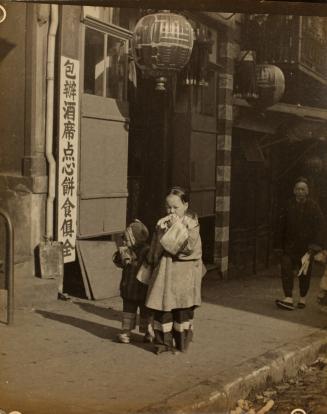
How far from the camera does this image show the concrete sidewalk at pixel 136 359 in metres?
4.91

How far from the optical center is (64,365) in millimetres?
5531

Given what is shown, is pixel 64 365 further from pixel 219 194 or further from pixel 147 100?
pixel 219 194

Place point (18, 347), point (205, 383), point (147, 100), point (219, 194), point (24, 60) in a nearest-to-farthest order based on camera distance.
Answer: point (205, 383)
point (18, 347)
point (24, 60)
point (147, 100)
point (219, 194)

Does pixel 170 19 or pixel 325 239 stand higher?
pixel 170 19

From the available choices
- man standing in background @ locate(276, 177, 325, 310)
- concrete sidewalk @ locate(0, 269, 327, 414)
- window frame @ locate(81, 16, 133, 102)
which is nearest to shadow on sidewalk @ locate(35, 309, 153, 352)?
concrete sidewalk @ locate(0, 269, 327, 414)

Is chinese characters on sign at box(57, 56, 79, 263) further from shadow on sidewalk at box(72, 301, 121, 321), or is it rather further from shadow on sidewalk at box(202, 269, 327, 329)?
shadow on sidewalk at box(202, 269, 327, 329)

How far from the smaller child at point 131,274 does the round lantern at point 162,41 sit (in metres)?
2.39

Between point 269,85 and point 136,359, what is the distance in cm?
616

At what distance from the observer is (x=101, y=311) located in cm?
772

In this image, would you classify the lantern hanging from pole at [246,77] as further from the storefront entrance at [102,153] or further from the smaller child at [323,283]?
the smaller child at [323,283]

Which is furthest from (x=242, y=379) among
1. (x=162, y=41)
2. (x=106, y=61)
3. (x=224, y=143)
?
(x=224, y=143)

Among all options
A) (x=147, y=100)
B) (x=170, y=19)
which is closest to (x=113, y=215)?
(x=147, y=100)

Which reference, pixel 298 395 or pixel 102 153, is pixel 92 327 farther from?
pixel 102 153

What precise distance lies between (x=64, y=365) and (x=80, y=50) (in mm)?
4073
